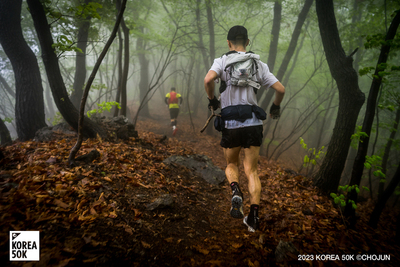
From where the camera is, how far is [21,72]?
15.6 feet

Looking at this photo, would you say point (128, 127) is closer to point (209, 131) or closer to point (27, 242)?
point (27, 242)

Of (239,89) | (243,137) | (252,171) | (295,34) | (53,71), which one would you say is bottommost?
(252,171)

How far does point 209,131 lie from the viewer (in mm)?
10758

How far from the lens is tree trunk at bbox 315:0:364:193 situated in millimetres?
3492

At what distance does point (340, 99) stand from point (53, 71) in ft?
20.9

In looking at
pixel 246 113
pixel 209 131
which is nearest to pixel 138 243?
pixel 246 113

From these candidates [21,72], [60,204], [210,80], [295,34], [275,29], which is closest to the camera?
[60,204]

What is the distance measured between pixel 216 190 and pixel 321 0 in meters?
4.97

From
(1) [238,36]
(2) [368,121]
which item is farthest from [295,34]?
(1) [238,36]

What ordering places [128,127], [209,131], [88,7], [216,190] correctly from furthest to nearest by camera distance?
[209,131] < [128,127] < [216,190] < [88,7]

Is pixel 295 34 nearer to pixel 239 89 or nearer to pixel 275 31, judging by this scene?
pixel 275 31

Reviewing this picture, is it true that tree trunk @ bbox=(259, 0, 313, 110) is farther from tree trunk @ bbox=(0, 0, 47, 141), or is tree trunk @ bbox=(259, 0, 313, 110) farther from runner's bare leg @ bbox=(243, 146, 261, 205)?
tree trunk @ bbox=(0, 0, 47, 141)

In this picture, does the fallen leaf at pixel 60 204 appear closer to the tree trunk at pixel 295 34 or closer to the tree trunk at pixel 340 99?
the tree trunk at pixel 340 99

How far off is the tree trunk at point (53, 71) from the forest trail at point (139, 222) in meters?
1.14
